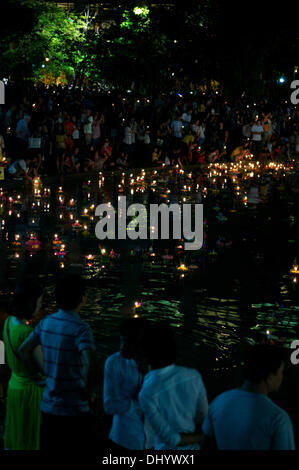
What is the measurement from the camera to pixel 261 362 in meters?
4.45

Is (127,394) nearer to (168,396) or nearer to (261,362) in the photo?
(168,396)

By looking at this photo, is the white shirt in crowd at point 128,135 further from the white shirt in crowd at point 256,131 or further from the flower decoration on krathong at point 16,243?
the flower decoration on krathong at point 16,243

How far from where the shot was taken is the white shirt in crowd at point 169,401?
471 centimetres

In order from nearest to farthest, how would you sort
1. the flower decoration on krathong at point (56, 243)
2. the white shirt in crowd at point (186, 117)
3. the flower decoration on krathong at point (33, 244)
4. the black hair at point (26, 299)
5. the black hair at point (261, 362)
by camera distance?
the black hair at point (261, 362) < the black hair at point (26, 299) < the flower decoration on krathong at point (33, 244) < the flower decoration on krathong at point (56, 243) < the white shirt in crowd at point (186, 117)

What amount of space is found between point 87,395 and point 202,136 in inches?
1123

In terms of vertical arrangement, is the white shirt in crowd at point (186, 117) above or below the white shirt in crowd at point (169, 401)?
above

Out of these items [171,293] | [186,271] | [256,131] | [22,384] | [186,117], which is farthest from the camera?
[256,131]

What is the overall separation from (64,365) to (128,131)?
80.7ft

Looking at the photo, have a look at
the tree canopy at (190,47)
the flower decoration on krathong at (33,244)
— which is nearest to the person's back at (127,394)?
the flower decoration on krathong at (33,244)

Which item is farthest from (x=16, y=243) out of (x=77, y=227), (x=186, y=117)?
(x=186, y=117)

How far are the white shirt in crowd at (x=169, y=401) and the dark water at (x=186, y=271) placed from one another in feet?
10.7
